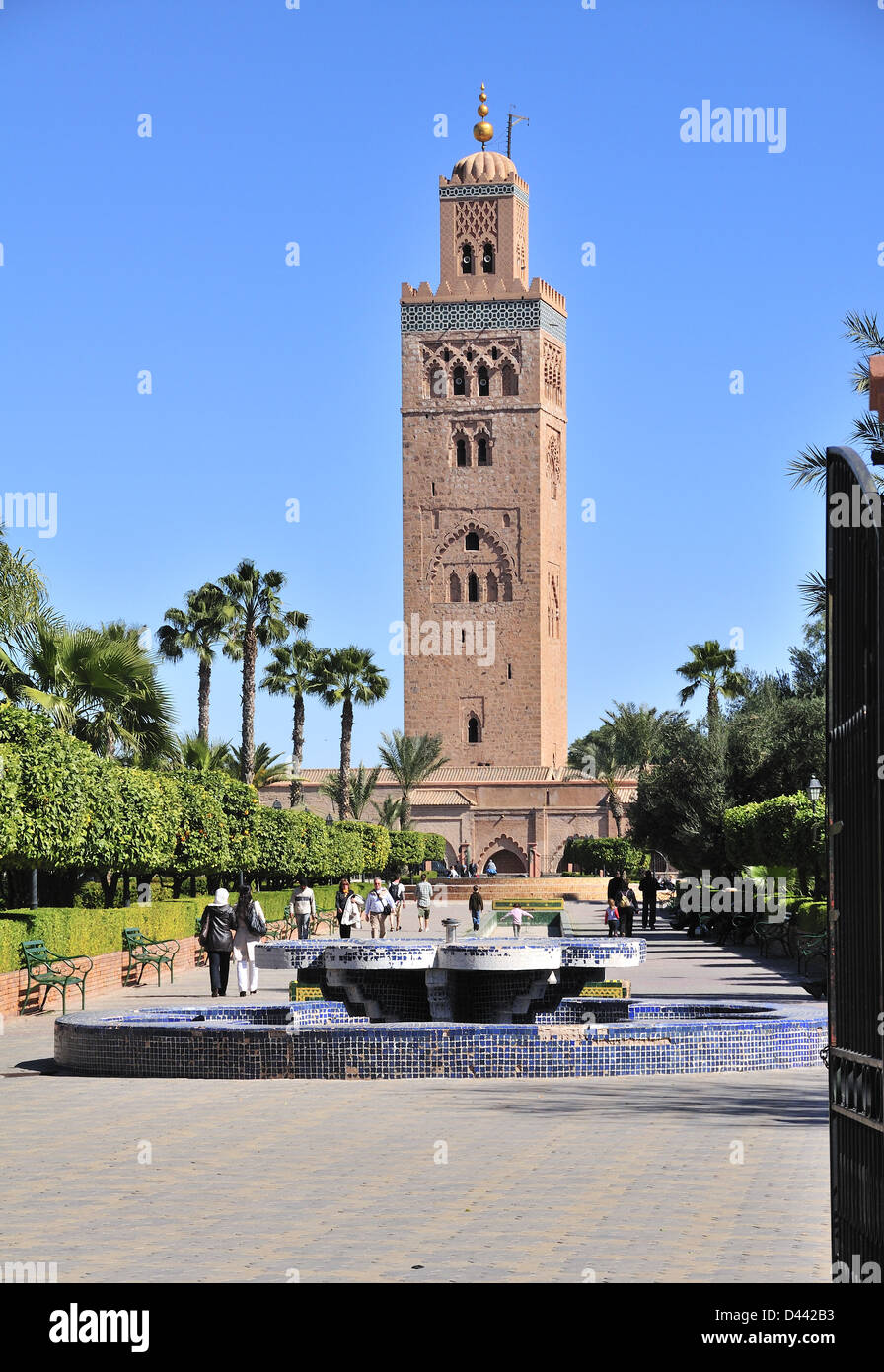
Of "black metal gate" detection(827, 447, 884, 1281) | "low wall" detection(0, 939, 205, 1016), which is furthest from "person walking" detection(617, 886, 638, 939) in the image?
"black metal gate" detection(827, 447, 884, 1281)

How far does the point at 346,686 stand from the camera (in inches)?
2371

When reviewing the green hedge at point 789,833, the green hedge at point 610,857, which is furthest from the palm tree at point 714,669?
the green hedge at point 789,833

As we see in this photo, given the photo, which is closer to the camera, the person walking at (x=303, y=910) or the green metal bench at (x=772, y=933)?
the green metal bench at (x=772, y=933)

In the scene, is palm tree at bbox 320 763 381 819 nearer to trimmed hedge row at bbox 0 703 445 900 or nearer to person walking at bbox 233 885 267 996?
trimmed hedge row at bbox 0 703 445 900

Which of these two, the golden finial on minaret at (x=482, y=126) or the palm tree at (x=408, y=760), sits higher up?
the golden finial on minaret at (x=482, y=126)


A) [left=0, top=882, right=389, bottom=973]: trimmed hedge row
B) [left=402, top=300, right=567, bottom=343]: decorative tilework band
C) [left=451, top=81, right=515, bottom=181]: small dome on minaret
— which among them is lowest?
[left=0, top=882, right=389, bottom=973]: trimmed hedge row

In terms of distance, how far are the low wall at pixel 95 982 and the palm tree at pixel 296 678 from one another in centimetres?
3450

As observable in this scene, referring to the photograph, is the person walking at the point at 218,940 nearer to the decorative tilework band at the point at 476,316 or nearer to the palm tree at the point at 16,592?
the palm tree at the point at 16,592

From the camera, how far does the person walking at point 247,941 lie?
18.7 meters

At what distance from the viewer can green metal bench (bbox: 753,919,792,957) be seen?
25.1m

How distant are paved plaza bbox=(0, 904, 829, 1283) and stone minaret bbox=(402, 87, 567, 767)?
59.4 m

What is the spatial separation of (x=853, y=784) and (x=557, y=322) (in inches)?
2846

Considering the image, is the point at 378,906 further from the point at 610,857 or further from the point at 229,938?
the point at 610,857

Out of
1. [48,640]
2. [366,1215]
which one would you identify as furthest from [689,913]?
[366,1215]
